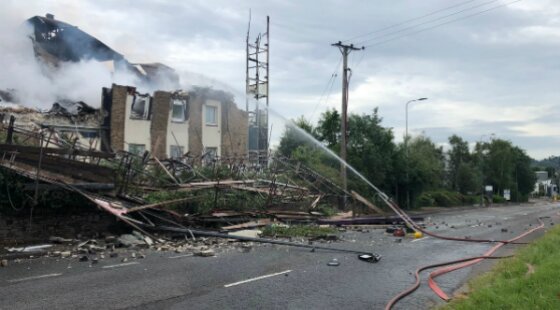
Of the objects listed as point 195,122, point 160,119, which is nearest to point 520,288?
point 160,119

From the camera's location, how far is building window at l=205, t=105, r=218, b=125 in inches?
1362

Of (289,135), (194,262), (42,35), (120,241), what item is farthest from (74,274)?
(289,135)

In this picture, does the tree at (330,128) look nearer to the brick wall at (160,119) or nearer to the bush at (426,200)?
the bush at (426,200)

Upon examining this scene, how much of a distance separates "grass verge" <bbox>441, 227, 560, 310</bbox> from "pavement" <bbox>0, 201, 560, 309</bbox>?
0.75 meters

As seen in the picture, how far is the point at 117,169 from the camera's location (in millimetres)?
16062

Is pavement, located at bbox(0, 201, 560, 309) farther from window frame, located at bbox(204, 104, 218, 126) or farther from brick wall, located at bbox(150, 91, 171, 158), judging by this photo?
window frame, located at bbox(204, 104, 218, 126)

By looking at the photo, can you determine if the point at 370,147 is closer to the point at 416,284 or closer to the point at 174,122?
the point at 174,122

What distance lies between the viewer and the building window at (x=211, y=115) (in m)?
34.6

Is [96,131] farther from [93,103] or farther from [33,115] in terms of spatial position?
[33,115]

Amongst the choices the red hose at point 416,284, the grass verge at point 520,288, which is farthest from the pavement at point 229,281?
the grass verge at point 520,288

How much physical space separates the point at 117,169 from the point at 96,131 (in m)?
13.1

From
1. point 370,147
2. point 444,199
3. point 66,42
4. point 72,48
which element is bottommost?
point 444,199

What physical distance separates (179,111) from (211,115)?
9.09 feet

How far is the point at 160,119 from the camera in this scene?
103 feet
